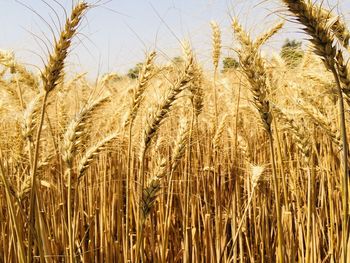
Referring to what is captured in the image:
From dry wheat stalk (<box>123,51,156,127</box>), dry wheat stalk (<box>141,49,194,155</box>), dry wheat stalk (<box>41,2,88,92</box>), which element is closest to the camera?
dry wheat stalk (<box>41,2,88,92</box>)

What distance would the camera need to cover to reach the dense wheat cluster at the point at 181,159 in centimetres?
126

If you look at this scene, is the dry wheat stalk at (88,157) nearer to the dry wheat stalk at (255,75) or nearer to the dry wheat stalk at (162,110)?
the dry wheat stalk at (162,110)

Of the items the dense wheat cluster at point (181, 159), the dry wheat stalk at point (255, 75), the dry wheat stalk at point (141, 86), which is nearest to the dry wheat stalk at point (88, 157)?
the dense wheat cluster at point (181, 159)

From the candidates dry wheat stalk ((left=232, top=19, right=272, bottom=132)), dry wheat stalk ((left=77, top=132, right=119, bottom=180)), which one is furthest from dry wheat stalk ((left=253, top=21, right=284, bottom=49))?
dry wheat stalk ((left=77, top=132, right=119, bottom=180))

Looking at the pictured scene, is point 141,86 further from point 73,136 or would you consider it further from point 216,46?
point 216,46

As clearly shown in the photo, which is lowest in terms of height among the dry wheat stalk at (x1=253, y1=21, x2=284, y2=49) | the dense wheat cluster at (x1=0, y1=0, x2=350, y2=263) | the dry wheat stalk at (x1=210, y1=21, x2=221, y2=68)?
the dense wheat cluster at (x1=0, y1=0, x2=350, y2=263)

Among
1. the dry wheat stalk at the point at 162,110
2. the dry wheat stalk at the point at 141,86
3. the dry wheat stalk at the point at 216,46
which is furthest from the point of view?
the dry wheat stalk at the point at 216,46

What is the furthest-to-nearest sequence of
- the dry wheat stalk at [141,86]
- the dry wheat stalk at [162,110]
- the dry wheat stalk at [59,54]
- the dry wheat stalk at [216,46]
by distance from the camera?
the dry wheat stalk at [216,46] → the dry wheat stalk at [141,86] → the dry wheat stalk at [162,110] → the dry wheat stalk at [59,54]

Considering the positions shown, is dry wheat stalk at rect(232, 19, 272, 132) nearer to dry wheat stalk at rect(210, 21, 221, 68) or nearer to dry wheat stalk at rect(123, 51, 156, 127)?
dry wheat stalk at rect(123, 51, 156, 127)

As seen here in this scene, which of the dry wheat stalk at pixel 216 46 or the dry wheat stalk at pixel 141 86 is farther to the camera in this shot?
the dry wheat stalk at pixel 216 46

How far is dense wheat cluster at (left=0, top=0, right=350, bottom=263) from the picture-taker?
126 cm

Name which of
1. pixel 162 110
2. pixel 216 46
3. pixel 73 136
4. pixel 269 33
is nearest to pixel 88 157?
pixel 73 136

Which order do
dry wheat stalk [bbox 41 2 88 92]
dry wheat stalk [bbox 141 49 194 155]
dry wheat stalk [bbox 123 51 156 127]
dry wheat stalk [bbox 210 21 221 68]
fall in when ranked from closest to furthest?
dry wheat stalk [bbox 41 2 88 92], dry wheat stalk [bbox 141 49 194 155], dry wheat stalk [bbox 123 51 156 127], dry wheat stalk [bbox 210 21 221 68]

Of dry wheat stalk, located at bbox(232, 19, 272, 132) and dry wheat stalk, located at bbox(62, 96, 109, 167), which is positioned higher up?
dry wheat stalk, located at bbox(232, 19, 272, 132)
